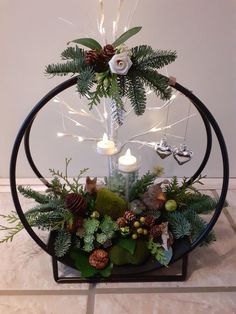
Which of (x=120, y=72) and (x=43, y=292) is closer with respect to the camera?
(x=120, y=72)

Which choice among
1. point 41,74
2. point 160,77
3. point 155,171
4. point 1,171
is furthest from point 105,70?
point 1,171

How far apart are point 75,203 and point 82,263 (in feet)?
0.38

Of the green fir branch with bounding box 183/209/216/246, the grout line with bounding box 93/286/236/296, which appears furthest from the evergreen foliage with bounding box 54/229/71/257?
the green fir branch with bounding box 183/209/216/246

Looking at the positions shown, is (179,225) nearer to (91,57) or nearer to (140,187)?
(140,187)

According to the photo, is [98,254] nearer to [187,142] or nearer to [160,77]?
[160,77]

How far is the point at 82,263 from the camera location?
2.32 ft

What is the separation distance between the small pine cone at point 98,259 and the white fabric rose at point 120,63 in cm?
34

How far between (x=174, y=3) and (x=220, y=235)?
1.89ft

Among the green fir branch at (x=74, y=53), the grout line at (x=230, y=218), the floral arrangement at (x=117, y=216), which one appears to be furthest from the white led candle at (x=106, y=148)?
the grout line at (x=230, y=218)

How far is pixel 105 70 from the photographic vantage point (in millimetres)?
603

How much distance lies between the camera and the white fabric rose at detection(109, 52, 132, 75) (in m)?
0.56

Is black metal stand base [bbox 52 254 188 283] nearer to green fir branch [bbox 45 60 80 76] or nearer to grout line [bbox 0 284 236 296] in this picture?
grout line [bbox 0 284 236 296]

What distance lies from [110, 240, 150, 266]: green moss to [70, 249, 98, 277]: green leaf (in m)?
0.04

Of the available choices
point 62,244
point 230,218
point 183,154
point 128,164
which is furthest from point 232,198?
point 62,244
